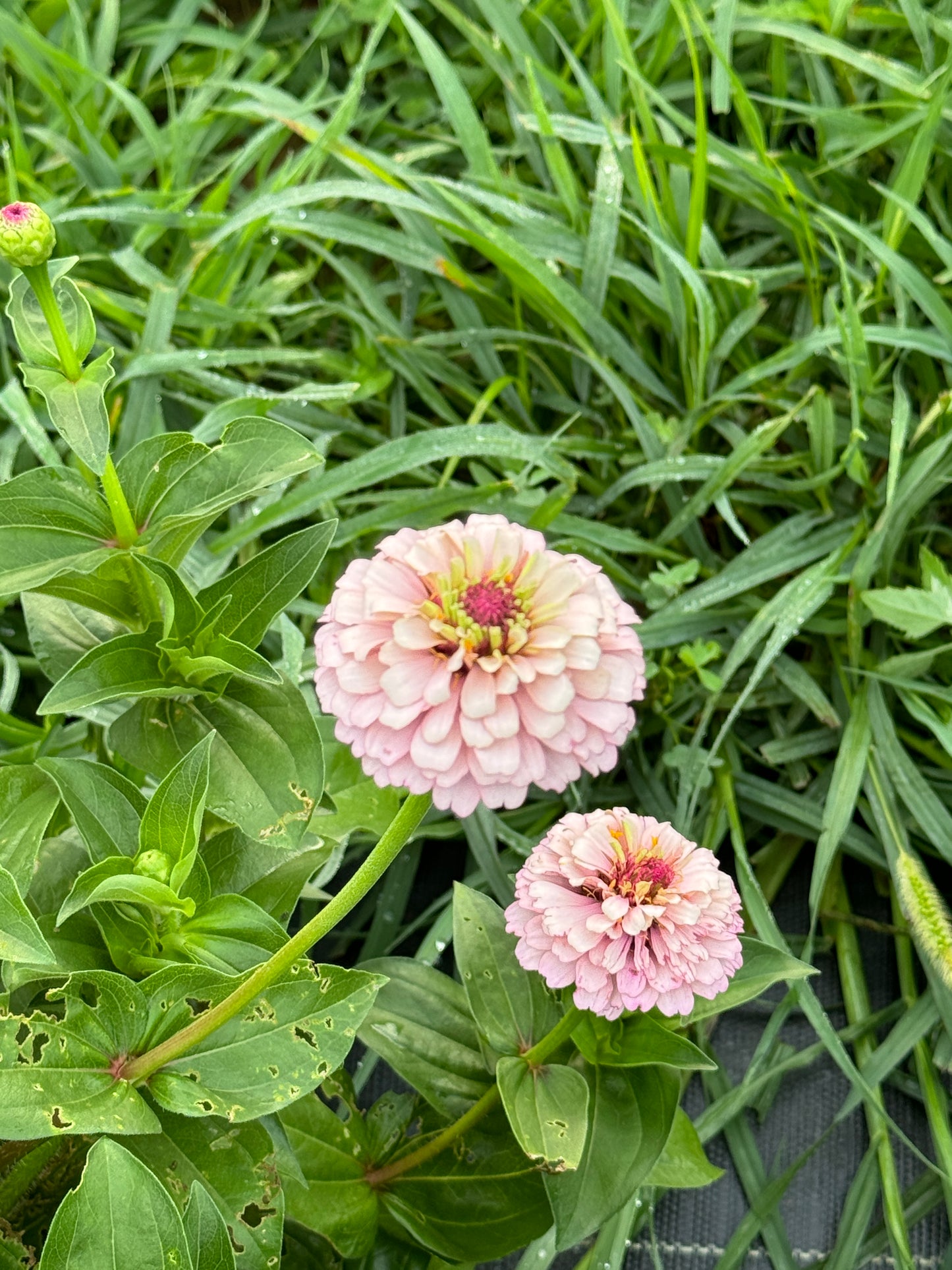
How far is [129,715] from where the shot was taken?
699mm

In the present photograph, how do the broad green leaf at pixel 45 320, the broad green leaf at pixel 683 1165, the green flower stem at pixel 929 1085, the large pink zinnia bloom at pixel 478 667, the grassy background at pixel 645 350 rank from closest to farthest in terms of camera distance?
the large pink zinnia bloom at pixel 478 667, the broad green leaf at pixel 45 320, the broad green leaf at pixel 683 1165, the green flower stem at pixel 929 1085, the grassy background at pixel 645 350

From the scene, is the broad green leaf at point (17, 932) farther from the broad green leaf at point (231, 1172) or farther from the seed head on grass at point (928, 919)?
the seed head on grass at point (928, 919)

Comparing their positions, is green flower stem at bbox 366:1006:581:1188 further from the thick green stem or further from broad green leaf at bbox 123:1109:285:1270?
the thick green stem

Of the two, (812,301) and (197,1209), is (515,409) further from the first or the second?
(197,1209)

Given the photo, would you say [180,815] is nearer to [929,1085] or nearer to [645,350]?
[929,1085]

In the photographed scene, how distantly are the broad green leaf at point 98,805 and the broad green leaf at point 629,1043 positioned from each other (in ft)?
0.94

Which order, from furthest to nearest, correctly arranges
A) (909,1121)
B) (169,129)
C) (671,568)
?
(169,129)
(671,568)
(909,1121)

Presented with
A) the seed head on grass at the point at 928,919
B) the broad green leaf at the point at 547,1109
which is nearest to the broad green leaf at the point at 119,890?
the broad green leaf at the point at 547,1109

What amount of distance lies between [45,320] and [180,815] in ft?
0.95

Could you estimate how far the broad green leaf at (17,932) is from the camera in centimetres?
55

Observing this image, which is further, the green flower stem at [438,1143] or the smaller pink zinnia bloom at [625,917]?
the green flower stem at [438,1143]

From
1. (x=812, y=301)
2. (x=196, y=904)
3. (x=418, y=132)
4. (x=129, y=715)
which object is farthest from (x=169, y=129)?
(x=196, y=904)

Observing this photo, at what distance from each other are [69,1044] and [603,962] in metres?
0.29

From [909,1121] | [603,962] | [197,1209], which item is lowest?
[909,1121]
